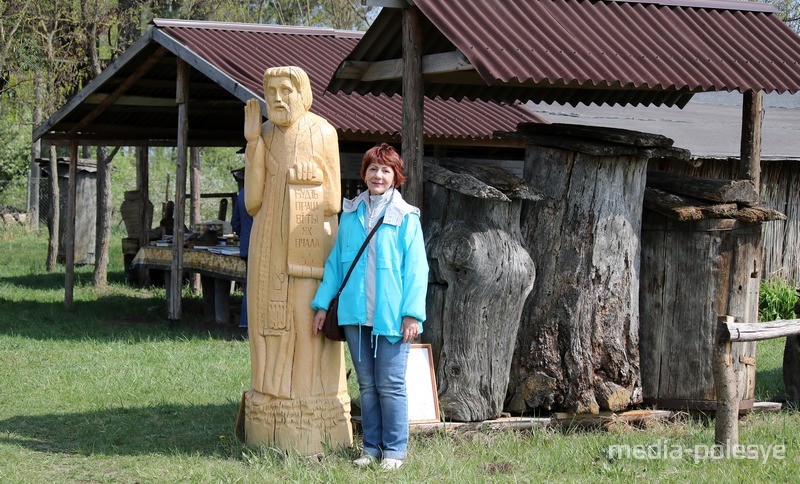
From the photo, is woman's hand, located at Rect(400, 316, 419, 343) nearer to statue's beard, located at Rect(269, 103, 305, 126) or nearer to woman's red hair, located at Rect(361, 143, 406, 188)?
woman's red hair, located at Rect(361, 143, 406, 188)

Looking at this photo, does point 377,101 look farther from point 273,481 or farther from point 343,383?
point 273,481

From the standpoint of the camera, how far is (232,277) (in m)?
12.8

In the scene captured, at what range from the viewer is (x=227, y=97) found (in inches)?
574

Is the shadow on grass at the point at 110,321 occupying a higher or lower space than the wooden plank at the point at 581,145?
lower

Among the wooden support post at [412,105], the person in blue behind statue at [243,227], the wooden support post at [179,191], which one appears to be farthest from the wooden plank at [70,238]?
the wooden support post at [412,105]

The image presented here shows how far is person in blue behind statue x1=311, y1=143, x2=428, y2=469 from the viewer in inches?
238

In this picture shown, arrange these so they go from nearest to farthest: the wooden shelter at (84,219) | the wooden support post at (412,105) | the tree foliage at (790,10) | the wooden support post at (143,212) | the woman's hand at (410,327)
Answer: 1. the woman's hand at (410,327)
2. the wooden support post at (412,105)
3. the wooden support post at (143,212)
4. the wooden shelter at (84,219)
5. the tree foliage at (790,10)

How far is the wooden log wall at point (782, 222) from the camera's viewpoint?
595 inches

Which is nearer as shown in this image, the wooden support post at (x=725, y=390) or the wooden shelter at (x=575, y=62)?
the wooden support post at (x=725, y=390)

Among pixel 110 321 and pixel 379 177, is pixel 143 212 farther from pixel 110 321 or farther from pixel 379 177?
pixel 379 177

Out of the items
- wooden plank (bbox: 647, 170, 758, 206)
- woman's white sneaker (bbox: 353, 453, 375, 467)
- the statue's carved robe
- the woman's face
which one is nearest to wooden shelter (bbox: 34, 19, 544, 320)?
wooden plank (bbox: 647, 170, 758, 206)

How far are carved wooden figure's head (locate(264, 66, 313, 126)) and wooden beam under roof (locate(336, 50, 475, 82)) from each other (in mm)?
1021

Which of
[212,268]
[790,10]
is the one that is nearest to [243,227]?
[212,268]

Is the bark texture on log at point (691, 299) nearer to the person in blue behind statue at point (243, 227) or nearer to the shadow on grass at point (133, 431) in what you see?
the shadow on grass at point (133, 431)
